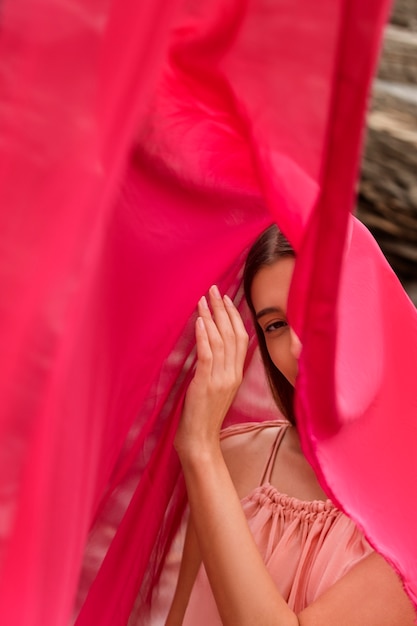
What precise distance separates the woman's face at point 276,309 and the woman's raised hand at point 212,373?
74mm

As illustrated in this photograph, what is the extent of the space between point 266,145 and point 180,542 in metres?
0.85

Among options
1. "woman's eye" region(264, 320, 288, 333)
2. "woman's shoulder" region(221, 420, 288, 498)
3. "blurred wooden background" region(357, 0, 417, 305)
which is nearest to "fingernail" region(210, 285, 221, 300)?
"woman's eye" region(264, 320, 288, 333)

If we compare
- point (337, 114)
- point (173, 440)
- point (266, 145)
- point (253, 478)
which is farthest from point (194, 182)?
point (253, 478)

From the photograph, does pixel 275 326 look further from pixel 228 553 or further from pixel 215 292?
pixel 228 553

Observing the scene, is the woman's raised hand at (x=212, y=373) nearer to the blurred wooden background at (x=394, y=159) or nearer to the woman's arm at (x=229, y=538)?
the woman's arm at (x=229, y=538)

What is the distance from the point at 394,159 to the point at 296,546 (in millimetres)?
3188

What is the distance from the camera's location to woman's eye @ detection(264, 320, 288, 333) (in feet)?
4.76

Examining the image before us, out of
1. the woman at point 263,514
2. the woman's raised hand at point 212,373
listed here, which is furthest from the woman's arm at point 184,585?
the woman's raised hand at point 212,373

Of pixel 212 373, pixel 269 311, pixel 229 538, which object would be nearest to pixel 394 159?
pixel 269 311

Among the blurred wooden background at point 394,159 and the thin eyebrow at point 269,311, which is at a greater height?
the thin eyebrow at point 269,311

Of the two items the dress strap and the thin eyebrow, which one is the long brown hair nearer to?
the thin eyebrow

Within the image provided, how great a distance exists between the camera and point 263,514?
155cm

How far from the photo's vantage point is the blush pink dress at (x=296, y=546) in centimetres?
143

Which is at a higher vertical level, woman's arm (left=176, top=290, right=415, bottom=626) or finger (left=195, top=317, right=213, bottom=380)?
finger (left=195, top=317, right=213, bottom=380)
